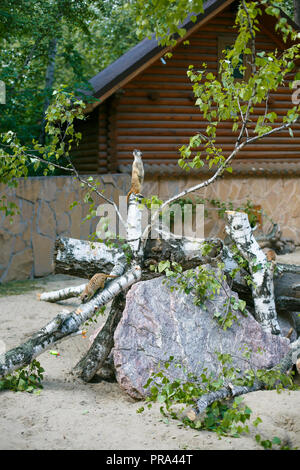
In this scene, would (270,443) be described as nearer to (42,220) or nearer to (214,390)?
(214,390)

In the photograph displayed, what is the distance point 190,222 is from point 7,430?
25.7 ft

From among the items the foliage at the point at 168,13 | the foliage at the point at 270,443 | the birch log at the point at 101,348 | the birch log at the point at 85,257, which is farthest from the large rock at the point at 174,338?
the foliage at the point at 168,13

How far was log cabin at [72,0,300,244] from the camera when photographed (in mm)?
11070

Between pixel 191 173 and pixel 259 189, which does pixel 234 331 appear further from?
pixel 259 189

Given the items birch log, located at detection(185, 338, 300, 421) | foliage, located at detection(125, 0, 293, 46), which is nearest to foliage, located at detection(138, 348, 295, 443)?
birch log, located at detection(185, 338, 300, 421)

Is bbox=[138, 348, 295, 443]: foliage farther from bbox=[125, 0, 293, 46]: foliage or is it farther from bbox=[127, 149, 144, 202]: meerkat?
bbox=[125, 0, 293, 46]: foliage

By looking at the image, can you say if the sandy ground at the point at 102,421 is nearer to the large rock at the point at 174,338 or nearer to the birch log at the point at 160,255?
the large rock at the point at 174,338

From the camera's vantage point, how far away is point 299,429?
13.5 ft

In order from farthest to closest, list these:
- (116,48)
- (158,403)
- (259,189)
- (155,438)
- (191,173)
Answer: (116,48) < (259,189) < (191,173) < (158,403) < (155,438)

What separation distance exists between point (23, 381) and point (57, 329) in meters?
0.53

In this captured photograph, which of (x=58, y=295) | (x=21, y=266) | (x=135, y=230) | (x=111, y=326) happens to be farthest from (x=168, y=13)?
(x=21, y=266)

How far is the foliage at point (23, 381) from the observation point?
15.5ft

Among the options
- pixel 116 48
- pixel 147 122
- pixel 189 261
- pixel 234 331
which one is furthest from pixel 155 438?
pixel 116 48

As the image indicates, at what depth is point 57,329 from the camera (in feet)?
16.1
